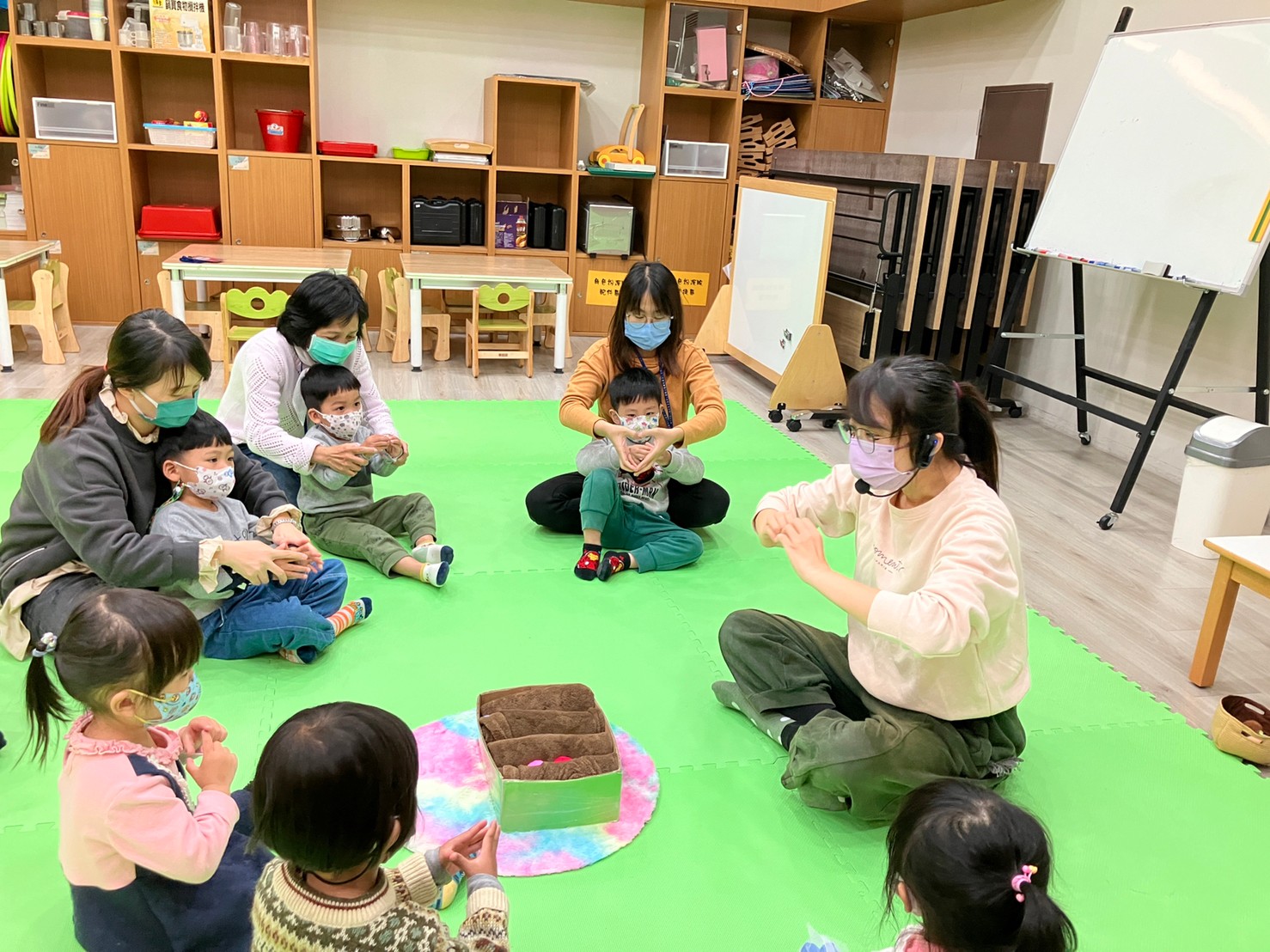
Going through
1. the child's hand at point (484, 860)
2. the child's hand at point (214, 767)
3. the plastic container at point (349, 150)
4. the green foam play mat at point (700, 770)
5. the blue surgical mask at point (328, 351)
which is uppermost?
the plastic container at point (349, 150)

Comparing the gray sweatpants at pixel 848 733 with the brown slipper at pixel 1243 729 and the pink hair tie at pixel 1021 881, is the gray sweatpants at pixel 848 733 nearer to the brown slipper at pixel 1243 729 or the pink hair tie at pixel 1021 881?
the brown slipper at pixel 1243 729

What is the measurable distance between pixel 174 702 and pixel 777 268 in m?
4.34

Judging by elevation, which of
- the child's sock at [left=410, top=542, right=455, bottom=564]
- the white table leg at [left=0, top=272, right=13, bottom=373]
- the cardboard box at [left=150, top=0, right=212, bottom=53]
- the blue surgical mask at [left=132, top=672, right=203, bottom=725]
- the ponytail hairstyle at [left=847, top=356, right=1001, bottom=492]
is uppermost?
the cardboard box at [left=150, top=0, right=212, bottom=53]

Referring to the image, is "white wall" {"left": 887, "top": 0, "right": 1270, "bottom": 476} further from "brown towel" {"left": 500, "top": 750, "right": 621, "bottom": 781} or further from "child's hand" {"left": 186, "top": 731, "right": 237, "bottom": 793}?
"child's hand" {"left": 186, "top": 731, "right": 237, "bottom": 793}

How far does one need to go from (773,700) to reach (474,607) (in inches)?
37.7

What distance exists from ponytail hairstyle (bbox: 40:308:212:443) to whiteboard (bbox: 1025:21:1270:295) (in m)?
3.31

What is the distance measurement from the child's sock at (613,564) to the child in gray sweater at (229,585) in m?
0.69

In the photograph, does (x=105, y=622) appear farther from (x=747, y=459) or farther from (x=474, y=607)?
(x=747, y=459)

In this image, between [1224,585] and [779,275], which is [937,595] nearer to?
[1224,585]

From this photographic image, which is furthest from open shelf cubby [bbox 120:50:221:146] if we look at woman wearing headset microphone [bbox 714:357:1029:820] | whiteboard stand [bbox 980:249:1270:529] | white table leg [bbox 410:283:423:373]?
woman wearing headset microphone [bbox 714:357:1029:820]

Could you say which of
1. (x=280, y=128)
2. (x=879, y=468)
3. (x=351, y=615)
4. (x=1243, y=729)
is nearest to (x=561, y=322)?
(x=280, y=128)

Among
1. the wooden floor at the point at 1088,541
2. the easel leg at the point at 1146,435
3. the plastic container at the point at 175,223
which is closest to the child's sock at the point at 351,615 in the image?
the wooden floor at the point at 1088,541

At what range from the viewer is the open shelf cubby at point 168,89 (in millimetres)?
6133

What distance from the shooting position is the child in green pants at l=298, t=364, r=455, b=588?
9.61ft
